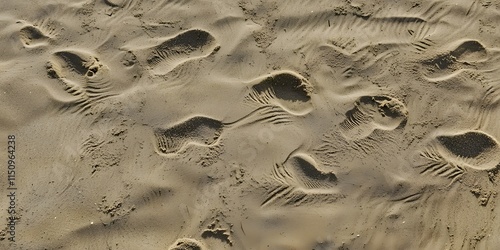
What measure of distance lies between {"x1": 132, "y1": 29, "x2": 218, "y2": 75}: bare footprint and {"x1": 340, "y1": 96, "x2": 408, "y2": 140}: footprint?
1.48 meters

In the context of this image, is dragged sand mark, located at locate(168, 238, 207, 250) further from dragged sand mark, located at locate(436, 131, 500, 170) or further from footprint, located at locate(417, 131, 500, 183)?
dragged sand mark, located at locate(436, 131, 500, 170)

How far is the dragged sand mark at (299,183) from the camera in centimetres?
336

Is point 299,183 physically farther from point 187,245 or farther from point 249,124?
point 187,245

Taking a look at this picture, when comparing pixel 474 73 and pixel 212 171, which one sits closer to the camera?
pixel 212 171

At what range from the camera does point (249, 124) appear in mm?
3564

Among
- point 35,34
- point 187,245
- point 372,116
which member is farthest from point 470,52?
point 35,34

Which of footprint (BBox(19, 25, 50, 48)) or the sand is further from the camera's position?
footprint (BBox(19, 25, 50, 48))

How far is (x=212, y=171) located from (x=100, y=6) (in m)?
2.08

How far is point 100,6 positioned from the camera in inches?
156

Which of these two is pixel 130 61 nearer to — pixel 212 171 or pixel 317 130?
pixel 212 171

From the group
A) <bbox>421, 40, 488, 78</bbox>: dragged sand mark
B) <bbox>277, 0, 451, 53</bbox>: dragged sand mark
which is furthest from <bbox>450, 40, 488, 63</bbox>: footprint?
<bbox>277, 0, 451, 53</bbox>: dragged sand mark

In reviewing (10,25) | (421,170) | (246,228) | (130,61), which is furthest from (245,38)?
(10,25)

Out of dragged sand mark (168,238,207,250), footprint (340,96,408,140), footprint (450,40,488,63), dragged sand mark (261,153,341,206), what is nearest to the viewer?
dragged sand mark (168,238,207,250)

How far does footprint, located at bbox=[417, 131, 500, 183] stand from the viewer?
348 cm
